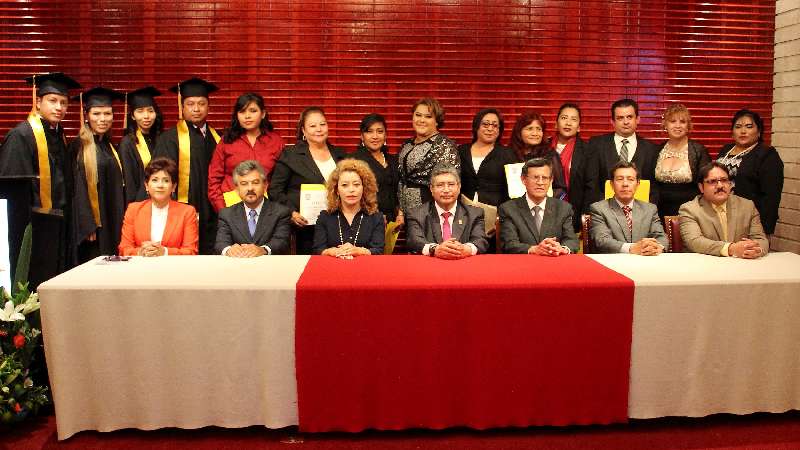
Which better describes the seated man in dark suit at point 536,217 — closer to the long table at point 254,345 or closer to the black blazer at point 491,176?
the black blazer at point 491,176

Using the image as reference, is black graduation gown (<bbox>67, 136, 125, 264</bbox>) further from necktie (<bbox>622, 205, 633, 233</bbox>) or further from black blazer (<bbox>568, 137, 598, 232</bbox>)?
necktie (<bbox>622, 205, 633, 233</bbox>)

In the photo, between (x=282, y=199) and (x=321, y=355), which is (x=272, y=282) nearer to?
(x=321, y=355)

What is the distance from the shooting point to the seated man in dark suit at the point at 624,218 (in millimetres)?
3479

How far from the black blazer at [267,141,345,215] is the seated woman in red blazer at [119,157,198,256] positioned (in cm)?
58

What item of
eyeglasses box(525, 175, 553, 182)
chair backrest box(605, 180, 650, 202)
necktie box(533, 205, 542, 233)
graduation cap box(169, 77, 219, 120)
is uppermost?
graduation cap box(169, 77, 219, 120)

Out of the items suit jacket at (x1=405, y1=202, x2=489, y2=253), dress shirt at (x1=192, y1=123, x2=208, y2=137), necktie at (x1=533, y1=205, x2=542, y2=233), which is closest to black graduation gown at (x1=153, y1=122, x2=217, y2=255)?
dress shirt at (x1=192, y1=123, x2=208, y2=137)

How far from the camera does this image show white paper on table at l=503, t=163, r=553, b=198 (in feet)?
12.7

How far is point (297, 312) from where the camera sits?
2443 millimetres

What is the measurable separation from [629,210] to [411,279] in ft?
5.02

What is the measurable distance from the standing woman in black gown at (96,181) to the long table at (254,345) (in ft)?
5.26

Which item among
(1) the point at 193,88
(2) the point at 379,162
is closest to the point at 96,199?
(1) the point at 193,88

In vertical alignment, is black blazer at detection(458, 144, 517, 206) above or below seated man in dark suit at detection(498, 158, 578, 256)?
above

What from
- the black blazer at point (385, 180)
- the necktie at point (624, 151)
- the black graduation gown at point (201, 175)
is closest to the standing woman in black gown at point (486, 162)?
the black blazer at point (385, 180)

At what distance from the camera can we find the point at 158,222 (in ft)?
11.2
